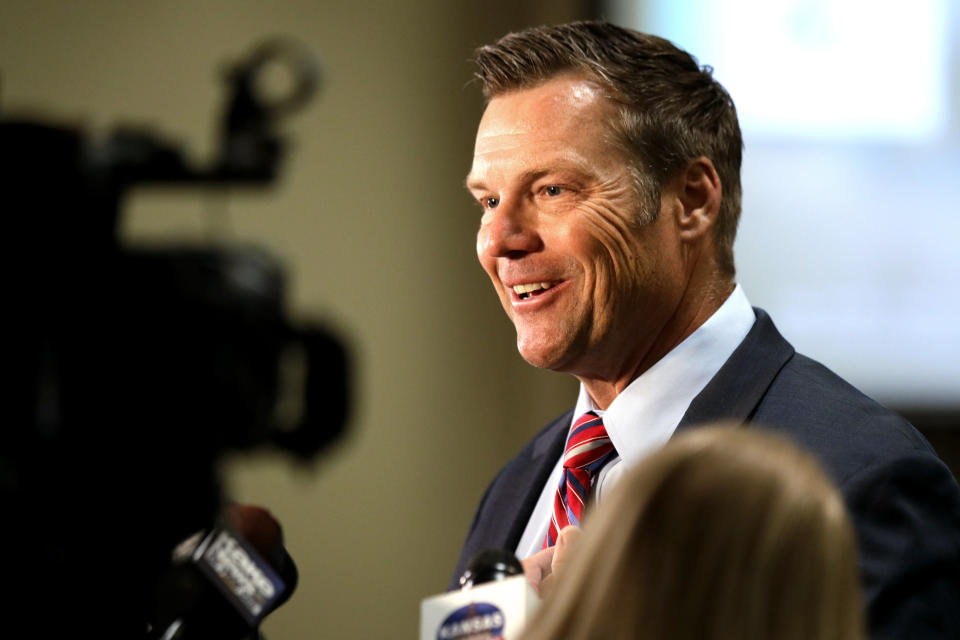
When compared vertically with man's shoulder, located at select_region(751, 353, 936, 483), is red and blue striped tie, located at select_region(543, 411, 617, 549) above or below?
below

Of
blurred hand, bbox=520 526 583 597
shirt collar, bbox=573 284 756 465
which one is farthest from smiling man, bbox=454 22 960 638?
blurred hand, bbox=520 526 583 597

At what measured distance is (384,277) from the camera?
3551 mm

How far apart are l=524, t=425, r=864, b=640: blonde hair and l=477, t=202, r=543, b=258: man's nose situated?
0.86 meters

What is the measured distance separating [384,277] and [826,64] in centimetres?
146

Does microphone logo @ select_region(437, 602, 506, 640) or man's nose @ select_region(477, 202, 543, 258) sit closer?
microphone logo @ select_region(437, 602, 506, 640)

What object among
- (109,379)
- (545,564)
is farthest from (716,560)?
(109,379)

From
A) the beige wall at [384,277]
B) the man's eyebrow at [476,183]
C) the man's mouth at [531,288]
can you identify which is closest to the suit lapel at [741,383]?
the man's mouth at [531,288]

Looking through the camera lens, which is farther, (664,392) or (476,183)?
(476,183)

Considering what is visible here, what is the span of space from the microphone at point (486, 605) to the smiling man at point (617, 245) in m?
0.47

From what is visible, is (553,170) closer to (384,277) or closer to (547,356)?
(547,356)

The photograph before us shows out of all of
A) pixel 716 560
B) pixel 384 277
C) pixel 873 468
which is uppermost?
pixel 716 560

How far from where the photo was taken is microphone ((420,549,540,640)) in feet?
3.24

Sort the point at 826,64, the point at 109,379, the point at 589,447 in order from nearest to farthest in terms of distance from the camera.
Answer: the point at 109,379
the point at 589,447
the point at 826,64

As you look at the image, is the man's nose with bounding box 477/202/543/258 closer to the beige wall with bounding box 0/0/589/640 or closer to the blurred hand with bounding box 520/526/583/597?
the blurred hand with bounding box 520/526/583/597
